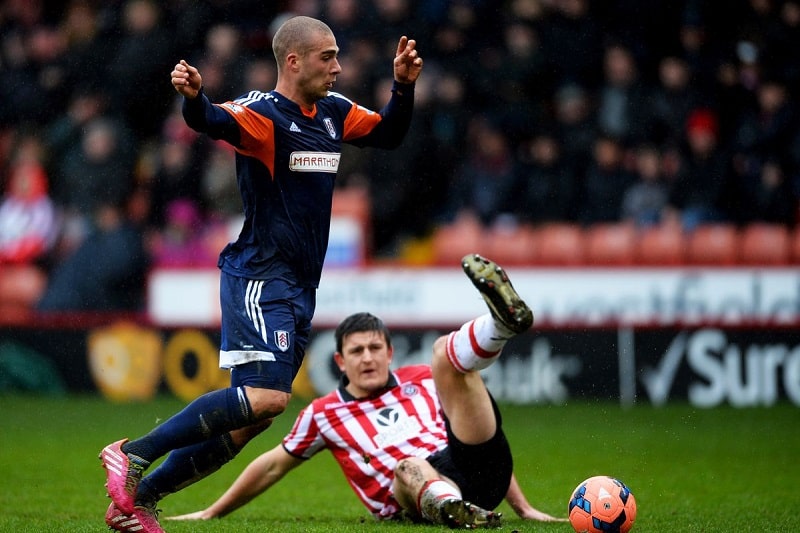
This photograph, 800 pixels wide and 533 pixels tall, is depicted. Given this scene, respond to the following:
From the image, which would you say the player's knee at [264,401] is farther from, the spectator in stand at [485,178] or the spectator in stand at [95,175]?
the spectator in stand at [95,175]

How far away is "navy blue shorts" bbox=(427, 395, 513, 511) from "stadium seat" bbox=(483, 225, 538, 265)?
686 centimetres

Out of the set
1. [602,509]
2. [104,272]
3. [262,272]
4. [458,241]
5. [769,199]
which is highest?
[769,199]

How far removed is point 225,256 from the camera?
563 centimetres

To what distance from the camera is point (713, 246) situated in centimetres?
1251

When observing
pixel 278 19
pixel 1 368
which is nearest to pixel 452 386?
pixel 1 368

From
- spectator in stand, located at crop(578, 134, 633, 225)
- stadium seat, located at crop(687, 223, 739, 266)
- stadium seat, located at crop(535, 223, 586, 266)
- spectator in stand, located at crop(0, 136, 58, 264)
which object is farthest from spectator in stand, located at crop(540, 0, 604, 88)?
spectator in stand, located at crop(0, 136, 58, 264)

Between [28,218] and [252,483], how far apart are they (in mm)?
9061

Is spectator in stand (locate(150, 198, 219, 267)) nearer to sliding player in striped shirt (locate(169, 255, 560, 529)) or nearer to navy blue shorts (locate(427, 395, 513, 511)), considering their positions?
sliding player in striped shirt (locate(169, 255, 560, 529))

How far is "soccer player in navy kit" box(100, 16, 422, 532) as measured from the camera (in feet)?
17.3

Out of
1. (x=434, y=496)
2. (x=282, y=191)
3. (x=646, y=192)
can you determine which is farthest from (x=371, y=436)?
(x=646, y=192)

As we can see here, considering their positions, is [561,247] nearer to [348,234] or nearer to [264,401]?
[348,234]

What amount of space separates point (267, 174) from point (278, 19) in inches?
411

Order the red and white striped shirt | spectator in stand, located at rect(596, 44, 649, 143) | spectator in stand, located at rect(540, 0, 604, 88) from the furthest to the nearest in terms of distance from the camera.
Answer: spectator in stand, located at rect(540, 0, 604, 88) → spectator in stand, located at rect(596, 44, 649, 143) → the red and white striped shirt

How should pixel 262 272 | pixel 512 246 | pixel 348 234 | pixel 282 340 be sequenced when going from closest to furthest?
pixel 282 340, pixel 262 272, pixel 512 246, pixel 348 234
